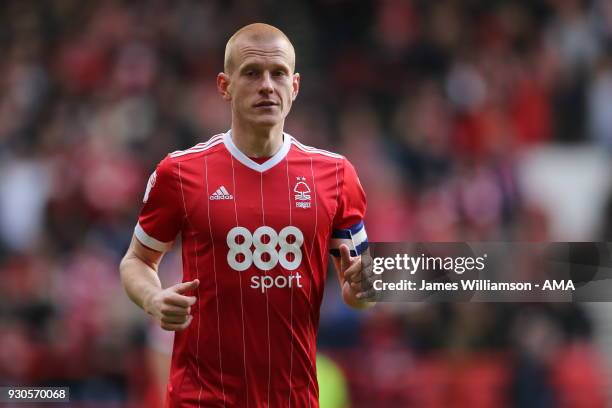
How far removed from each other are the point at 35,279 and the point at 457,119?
4.01m

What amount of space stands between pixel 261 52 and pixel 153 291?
3.34 feet

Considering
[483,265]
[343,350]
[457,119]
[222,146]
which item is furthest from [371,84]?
[222,146]

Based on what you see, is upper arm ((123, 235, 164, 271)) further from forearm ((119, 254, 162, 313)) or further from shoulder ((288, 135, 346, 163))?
shoulder ((288, 135, 346, 163))

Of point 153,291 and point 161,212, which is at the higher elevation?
point 161,212

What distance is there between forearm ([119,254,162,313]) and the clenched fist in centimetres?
19

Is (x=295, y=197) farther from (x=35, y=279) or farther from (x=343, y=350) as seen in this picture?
(x=35, y=279)

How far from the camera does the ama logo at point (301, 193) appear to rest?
15.3ft

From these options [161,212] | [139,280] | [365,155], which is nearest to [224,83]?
[161,212]

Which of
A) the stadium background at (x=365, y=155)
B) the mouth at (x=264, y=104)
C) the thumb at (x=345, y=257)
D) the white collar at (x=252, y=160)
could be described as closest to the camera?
the thumb at (x=345, y=257)

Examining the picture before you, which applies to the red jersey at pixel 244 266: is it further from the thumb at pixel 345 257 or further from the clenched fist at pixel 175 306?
the clenched fist at pixel 175 306

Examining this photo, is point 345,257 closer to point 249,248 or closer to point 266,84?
point 249,248

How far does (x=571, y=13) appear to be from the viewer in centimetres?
1165

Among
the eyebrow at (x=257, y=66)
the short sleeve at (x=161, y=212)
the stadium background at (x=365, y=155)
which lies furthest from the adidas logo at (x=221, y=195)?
the stadium background at (x=365, y=155)

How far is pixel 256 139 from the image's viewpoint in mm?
4695
